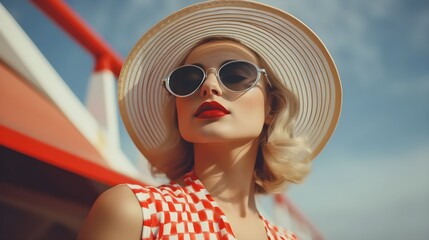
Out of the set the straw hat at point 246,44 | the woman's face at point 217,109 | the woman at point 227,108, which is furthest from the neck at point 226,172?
the straw hat at point 246,44

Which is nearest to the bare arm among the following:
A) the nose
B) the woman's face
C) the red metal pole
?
the woman's face

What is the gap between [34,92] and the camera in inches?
109

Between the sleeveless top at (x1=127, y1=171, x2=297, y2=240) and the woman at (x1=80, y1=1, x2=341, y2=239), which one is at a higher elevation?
the woman at (x1=80, y1=1, x2=341, y2=239)

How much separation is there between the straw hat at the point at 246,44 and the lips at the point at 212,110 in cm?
46

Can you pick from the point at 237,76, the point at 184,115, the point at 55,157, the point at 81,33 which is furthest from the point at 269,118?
the point at 81,33

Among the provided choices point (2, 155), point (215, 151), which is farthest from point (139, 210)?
point (2, 155)

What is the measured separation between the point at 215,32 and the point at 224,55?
20 cm

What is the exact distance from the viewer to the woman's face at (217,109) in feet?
4.68

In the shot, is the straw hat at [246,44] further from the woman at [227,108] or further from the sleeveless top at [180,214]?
the sleeveless top at [180,214]

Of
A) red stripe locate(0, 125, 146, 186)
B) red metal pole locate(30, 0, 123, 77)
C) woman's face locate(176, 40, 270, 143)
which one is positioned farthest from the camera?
red metal pole locate(30, 0, 123, 77)

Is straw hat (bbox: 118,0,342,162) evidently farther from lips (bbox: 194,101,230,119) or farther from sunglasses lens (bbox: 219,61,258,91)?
lips (bbox: 194,101,230,119)

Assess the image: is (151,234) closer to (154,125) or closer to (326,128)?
(154,125)

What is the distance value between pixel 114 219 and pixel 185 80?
2.31 ft

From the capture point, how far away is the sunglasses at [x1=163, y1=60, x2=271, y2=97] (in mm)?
1514
